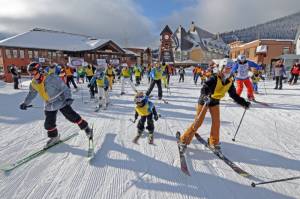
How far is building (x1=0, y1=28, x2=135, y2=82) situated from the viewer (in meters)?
27.7

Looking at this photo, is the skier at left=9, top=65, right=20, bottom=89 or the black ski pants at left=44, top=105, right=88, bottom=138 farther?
the skier at left=9, top=65, right=20, bottom=89

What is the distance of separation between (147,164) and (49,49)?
33.1 m

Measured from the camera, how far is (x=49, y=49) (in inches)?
1202

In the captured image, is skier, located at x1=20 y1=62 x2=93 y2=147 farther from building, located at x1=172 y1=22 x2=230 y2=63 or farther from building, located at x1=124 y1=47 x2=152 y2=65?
building, located at x1=172 y1=22 x2=230 y2=63

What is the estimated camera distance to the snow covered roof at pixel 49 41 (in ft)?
95.3

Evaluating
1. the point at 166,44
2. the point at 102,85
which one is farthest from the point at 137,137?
the point at 166,44

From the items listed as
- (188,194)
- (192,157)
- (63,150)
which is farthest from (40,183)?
(192,157)

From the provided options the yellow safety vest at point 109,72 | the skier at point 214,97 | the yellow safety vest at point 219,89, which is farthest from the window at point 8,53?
the yellow safety vest at point 219,89

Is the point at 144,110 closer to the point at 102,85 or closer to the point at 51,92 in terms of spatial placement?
the point at 51,92

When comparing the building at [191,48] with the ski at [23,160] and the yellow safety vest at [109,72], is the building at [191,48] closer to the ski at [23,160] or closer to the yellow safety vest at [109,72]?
the yellow safety vest at [109,72]

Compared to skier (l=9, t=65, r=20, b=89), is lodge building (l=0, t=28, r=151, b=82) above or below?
above

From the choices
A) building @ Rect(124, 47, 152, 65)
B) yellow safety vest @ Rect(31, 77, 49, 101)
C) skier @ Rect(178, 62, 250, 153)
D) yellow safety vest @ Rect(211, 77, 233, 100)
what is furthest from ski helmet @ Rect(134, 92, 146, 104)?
building @ Rect(124, 47, 152, 65)

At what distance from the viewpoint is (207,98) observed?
323cm

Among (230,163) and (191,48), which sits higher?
(191,48)
